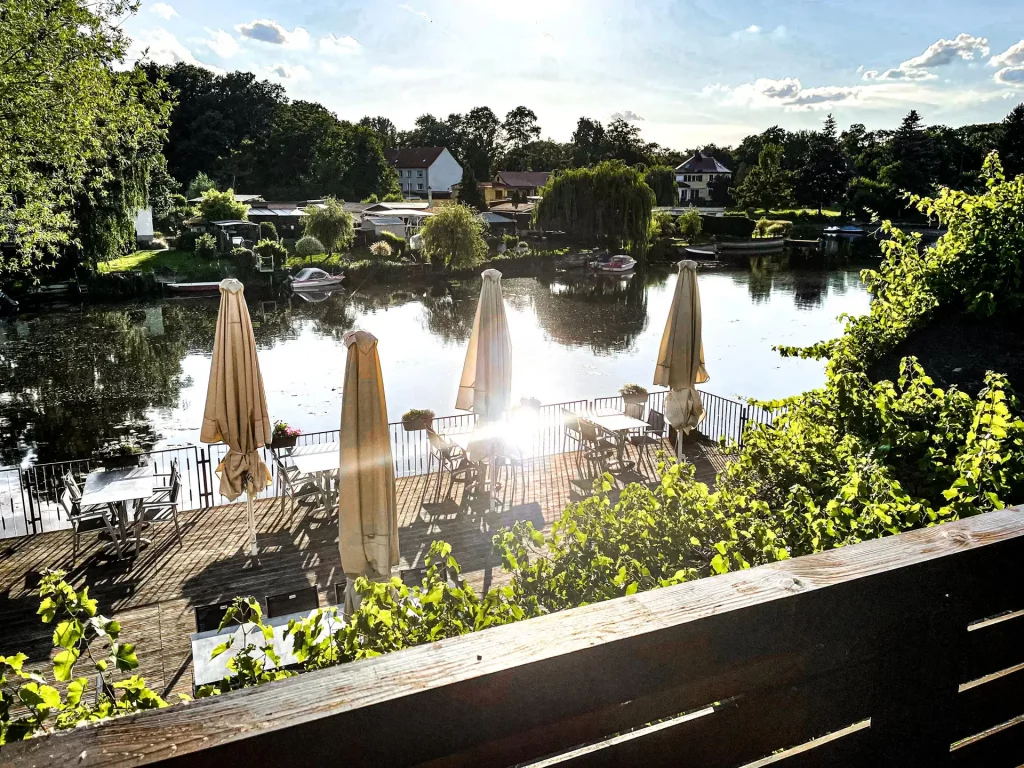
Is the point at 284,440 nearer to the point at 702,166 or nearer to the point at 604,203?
the point at 604,203

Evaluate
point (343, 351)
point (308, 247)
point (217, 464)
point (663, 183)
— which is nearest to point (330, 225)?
point (308, 247)

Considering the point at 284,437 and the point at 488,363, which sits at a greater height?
the point at 488,363

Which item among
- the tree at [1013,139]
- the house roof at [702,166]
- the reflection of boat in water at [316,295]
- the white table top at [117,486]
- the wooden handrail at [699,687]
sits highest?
the house roof at [702,166]

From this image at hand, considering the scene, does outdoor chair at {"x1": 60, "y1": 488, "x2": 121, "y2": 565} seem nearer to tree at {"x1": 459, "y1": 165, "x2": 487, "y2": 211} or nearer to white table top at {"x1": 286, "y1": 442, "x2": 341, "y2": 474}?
white table top at {"x1": 286, "y1": 442, "x2": 341, "y2": 474}

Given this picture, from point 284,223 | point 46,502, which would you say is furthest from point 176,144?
point 46,502

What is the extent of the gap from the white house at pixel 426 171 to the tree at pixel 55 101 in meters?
82.0

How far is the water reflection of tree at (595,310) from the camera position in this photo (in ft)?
109

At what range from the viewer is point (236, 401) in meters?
8.77

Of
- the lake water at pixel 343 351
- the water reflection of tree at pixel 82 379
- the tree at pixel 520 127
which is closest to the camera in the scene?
the water reflection of tree at pixel 82 379

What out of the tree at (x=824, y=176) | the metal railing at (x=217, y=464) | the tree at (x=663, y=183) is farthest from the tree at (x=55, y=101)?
the tree at (x=824, y=176)

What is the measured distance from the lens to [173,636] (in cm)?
760

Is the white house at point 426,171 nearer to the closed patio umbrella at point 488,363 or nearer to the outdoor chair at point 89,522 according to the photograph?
the closed patio umbrella at point 488,363

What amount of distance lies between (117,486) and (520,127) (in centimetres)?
12079

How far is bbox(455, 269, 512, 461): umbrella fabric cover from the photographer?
34.0 ft
